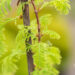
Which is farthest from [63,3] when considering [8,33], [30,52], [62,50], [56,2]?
[62,50]

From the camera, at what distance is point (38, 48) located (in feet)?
1.16

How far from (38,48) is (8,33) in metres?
0.62

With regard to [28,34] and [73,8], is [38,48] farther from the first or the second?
[73,8]

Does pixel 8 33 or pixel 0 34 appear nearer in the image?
pixel 0 34

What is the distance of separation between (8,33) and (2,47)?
2.02 ft

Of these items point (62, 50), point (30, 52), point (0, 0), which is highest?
point (0, 0)

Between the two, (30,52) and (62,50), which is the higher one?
(30,52)

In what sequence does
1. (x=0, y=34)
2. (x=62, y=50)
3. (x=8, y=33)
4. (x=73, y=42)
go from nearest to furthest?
(x=0, y=34), (x=8, y=33), (x=62, y=50), (x=73, y=42)

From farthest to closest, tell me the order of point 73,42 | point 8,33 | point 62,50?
1. point 73,42
2. point 62,50
3. point 8,33

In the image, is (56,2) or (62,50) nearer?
(56,2)

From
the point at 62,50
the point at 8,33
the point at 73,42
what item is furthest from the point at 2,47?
the point at 73,42

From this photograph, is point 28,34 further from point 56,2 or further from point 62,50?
point 62,50

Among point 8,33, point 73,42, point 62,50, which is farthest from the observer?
point 73,42

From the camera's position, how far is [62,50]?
1196 millimetres
